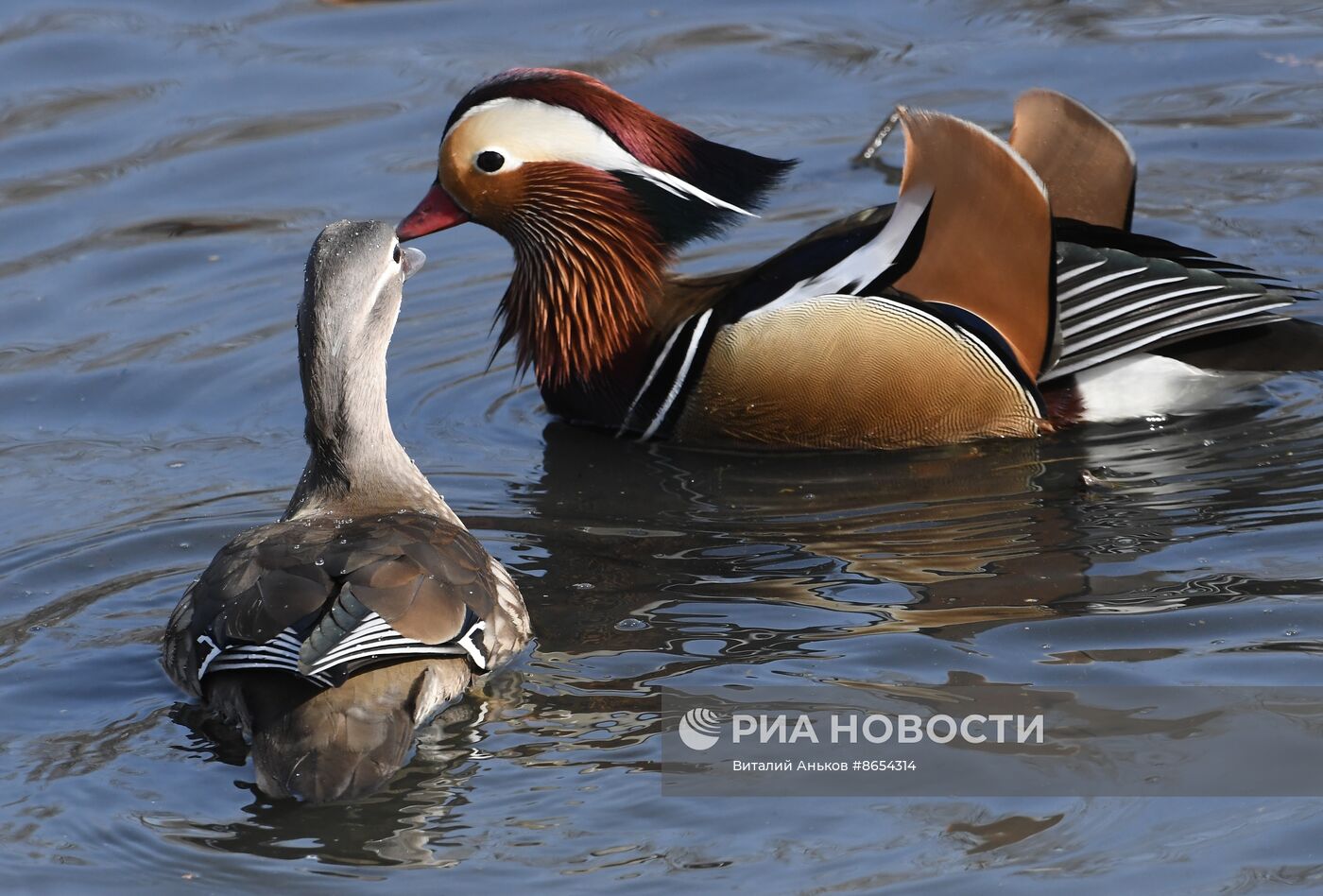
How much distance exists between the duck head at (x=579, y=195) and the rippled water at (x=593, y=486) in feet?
1.75

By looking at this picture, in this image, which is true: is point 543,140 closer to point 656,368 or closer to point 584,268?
point 584,268

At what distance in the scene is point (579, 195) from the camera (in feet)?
25.8

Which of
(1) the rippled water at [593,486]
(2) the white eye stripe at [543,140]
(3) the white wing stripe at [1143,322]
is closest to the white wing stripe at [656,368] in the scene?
(1) the rippled water at [593,486]

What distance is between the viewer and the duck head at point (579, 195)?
7656 mm

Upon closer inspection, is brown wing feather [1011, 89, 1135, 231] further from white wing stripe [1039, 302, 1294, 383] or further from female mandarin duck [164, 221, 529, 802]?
female mandarin duck [164, 221, 529, 802]

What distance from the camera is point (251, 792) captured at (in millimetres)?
5160

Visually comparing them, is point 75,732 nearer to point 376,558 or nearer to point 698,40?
point 376,558

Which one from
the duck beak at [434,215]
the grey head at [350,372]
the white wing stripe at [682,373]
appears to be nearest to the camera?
the grey head at [350,372]

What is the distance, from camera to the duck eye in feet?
25.3

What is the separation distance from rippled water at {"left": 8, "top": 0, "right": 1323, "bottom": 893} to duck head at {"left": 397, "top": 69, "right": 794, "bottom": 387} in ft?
1.75

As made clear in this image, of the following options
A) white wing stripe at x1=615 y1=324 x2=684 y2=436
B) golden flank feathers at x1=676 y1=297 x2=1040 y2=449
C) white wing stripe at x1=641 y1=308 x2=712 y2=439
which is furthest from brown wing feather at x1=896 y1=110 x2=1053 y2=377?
white wing stripe at x1=615 y1=324 x2=684 y2=436

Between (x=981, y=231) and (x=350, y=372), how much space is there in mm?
2483

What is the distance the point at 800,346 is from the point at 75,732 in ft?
9.97

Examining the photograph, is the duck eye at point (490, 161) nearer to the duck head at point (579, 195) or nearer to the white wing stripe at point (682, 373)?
the duck head at point (579, 195)
